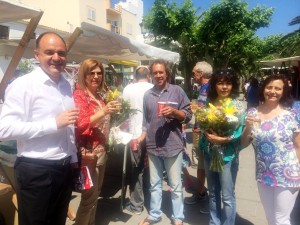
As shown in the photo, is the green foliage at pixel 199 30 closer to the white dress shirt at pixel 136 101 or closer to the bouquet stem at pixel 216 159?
the white dress shirt at pixel 136 101

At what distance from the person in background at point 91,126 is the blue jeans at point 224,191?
1.21 m

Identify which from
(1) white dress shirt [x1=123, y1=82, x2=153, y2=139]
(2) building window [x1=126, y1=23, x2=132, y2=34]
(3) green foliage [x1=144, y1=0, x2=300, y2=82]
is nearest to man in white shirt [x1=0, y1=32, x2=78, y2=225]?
(1) white dress shirt [x1=123, y1=82, x2=153, y2=139]

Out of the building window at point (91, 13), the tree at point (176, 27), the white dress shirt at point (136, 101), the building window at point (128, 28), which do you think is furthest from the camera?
the building window at point (128, 28)

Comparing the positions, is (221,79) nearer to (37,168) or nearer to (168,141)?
(168,141)

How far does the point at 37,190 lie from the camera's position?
6.73 feet

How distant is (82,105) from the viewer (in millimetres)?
2693

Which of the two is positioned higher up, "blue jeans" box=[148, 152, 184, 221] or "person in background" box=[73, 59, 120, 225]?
"person in background" box=[73, 59, 120, 225]

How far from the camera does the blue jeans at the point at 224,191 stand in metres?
3.00

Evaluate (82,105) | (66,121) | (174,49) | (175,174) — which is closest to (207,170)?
(175,174)

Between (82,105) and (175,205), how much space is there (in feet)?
5.99

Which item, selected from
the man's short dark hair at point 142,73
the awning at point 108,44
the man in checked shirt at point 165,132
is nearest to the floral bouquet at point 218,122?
the man in checked shirt at point 165,132

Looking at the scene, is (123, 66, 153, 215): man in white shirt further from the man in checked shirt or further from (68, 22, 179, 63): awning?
(68, 22, 179, 63): awning

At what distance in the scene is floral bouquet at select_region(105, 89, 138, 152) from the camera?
10.4 feet

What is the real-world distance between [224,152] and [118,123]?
130 centimetres
